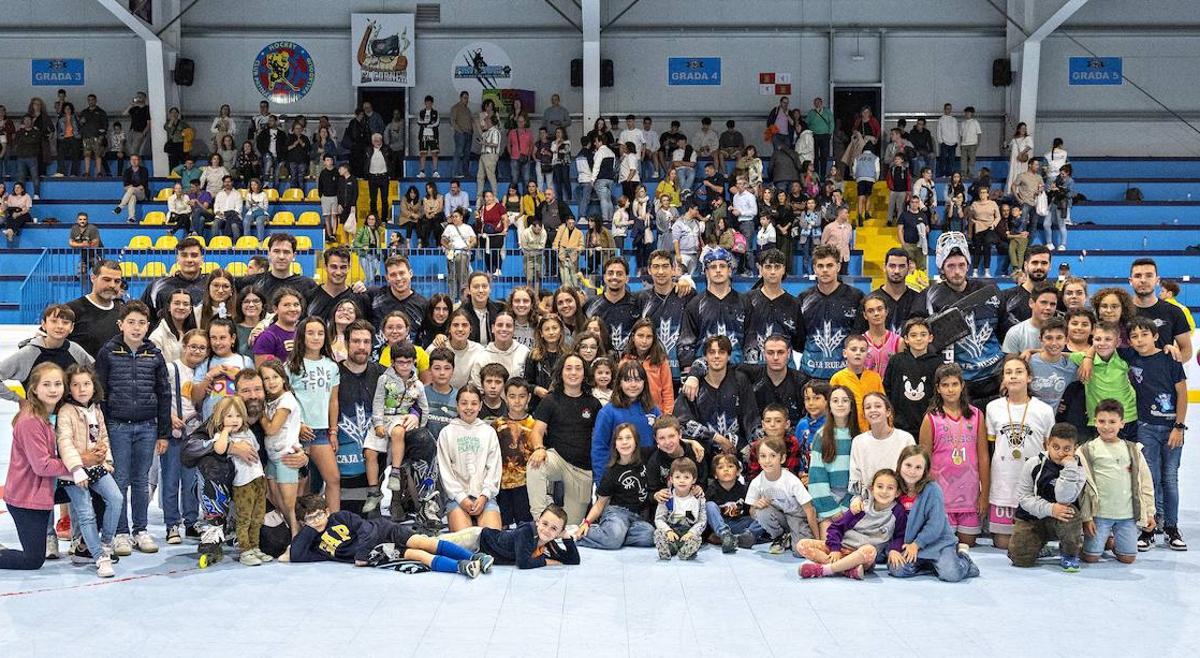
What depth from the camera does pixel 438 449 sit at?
782 cm

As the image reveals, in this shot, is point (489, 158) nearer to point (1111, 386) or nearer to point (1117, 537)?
point (1111, 386)

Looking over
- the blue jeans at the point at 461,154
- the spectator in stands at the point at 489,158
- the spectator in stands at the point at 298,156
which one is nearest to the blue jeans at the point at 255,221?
the spectator in stands at the point at 298,156

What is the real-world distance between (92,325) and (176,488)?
1193 mm

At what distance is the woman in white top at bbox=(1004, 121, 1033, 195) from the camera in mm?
21828

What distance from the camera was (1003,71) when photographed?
2397cm

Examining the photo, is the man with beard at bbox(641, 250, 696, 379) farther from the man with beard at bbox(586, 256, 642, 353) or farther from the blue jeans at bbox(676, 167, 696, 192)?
the blue jeans at bbox(676, 167, 696, 192)

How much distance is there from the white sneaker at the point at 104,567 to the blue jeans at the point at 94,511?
0.13m

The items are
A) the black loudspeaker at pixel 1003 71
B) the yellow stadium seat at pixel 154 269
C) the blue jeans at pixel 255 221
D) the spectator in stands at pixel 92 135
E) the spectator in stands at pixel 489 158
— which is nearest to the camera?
the yellow stadium seat at pixel 154 269

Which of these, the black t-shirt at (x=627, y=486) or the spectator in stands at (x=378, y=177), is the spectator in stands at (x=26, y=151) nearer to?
the spectator in stands at (x=378, y=177)

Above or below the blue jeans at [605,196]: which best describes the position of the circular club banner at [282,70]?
above

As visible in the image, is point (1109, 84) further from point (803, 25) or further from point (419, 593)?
point (419, 593)

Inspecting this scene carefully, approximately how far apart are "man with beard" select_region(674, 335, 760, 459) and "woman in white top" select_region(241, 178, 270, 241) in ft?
43.4

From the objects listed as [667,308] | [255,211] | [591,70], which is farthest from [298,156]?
[667,308]

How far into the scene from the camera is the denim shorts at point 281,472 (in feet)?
25.0
